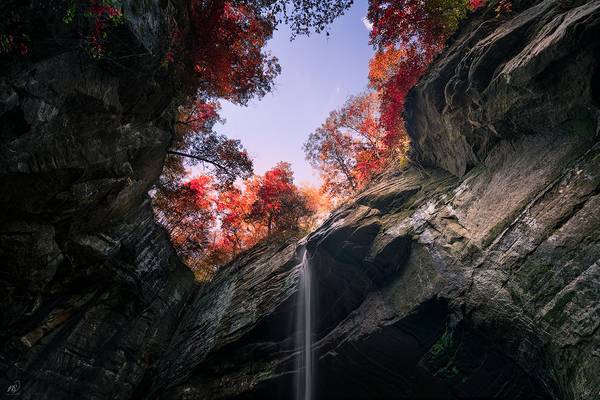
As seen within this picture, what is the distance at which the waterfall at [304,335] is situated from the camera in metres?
9.27

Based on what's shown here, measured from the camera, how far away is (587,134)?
227 inches

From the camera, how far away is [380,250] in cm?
910

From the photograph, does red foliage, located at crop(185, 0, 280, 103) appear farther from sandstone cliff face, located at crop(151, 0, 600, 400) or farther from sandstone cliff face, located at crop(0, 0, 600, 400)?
sandstone cliff face, located at crop(151, 0, 600, 400)

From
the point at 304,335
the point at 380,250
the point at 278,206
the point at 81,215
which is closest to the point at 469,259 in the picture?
the point at 380,250

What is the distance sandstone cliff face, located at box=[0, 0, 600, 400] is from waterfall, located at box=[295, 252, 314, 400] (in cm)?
30

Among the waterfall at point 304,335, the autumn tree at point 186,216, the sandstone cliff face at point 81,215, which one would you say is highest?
the autumn tree at point 186,216

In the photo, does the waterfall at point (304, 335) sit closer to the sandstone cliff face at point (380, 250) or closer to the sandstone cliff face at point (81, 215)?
the sandstone cliff face at point (380, 250)

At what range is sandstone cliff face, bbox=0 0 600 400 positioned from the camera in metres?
5.60

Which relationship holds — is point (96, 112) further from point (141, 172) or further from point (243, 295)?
point (243, 295)

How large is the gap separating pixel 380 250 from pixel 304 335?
4078 millimetres

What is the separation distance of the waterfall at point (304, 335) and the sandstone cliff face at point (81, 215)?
7.65 meters

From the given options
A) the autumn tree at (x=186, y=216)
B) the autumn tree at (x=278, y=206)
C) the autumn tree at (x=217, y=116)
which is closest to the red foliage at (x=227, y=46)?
the autumn tree at (x=217, y=116)

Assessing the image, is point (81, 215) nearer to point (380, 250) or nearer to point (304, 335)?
point (304, 335)

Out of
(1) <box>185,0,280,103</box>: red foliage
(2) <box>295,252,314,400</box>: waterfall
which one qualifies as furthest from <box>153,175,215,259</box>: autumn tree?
(2) <box>295,252,314,400</box>: waterfall
